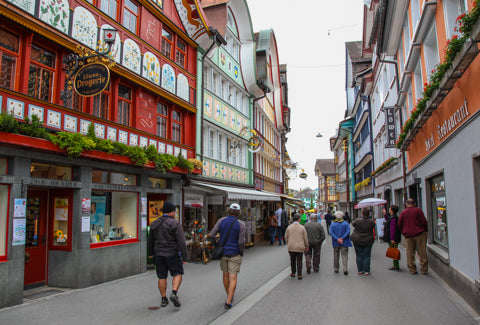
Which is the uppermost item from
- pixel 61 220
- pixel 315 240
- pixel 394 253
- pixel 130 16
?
pixel 130 16

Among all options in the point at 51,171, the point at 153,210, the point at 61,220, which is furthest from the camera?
the point at 153,210

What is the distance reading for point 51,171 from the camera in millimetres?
8117

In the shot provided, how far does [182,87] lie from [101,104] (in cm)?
417

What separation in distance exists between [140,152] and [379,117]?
16907 millimetres

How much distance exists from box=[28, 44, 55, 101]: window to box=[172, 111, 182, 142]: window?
17.8ft

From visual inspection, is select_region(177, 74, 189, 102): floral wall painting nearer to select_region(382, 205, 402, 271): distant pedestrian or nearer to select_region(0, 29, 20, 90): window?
select_region(0, 29, 20, 90): window

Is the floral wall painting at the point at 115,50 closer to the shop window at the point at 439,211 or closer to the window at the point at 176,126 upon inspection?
the window at the point at 176,126

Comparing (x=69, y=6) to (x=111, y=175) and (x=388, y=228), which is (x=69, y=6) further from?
(x=388, y=228)

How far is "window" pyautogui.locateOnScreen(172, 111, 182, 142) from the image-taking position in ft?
44.8

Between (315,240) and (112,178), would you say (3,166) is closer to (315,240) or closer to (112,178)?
(112,178)

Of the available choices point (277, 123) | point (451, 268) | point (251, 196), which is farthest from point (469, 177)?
point (277, 123)

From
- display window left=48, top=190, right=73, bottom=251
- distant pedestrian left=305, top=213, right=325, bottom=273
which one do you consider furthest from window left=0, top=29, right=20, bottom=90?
distant pedestrian left=305, top=213, right=325, bottom=273

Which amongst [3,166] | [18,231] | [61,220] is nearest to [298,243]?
[61,220]

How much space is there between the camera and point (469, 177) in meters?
6.47
